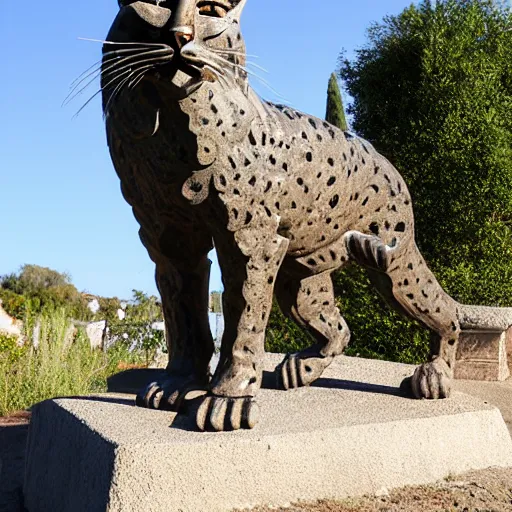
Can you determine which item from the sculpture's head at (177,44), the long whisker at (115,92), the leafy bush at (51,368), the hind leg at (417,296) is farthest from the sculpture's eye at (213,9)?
the leafy bush at (51,368)

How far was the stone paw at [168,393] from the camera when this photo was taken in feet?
10.5

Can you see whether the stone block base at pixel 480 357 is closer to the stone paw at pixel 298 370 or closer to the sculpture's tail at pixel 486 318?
the sculpture's tail at pixel 486 318

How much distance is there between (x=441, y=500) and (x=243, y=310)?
119cm

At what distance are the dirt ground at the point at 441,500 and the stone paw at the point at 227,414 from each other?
1.09 ft

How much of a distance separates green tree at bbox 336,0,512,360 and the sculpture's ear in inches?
197

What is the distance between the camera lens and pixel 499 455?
3719 mm

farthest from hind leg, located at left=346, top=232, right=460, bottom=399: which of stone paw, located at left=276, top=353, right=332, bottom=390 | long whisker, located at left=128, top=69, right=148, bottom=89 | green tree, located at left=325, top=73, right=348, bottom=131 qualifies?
green tree, located at left=325, top=73, right=348, bottom=131

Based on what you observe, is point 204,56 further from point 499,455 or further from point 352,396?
point 499,455

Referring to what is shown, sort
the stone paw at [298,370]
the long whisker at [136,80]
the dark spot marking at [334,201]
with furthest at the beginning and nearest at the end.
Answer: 1. the stone paw at [298,370]
2. the dark spot marking at [334,201]
3. the long whisker at [136,80]

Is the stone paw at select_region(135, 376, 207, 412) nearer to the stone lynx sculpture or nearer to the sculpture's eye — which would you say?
the stone lynx sculpture

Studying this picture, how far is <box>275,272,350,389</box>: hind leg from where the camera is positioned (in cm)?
385

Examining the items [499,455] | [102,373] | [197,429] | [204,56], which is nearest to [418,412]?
[499,455]

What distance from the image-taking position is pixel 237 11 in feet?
9.07

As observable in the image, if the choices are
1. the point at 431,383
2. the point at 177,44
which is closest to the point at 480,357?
the point at 431,383
